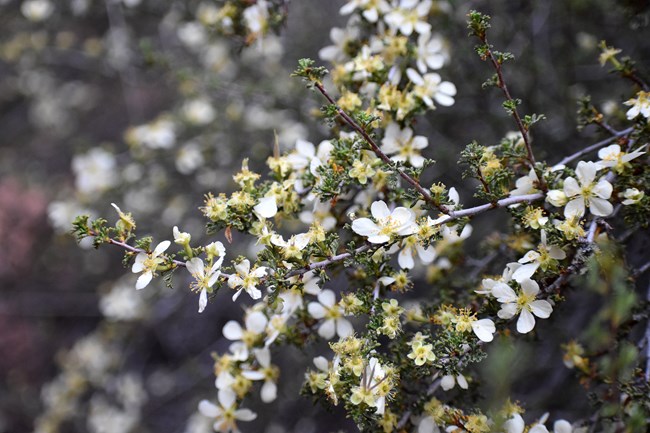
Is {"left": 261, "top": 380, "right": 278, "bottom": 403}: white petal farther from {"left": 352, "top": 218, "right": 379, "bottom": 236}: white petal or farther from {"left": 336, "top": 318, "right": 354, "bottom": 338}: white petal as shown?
{"left": 352, "top": 218, "right": 379, "bottom": 236}: white petal

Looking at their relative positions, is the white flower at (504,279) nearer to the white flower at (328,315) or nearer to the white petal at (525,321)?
the white petal at (525,321)

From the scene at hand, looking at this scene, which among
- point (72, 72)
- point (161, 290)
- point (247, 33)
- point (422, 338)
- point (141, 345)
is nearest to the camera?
point (422, 338)

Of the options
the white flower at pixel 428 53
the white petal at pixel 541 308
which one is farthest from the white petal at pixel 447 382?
the white flower at pixel 428 53

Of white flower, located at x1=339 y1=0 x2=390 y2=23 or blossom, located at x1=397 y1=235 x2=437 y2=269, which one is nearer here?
blossom, located at x1=397 y1=235 x2=437 y2=269

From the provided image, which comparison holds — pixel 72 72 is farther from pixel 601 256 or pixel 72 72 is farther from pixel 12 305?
pixel 601 256

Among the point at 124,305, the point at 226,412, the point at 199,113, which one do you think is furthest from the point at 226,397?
the point at 199,113

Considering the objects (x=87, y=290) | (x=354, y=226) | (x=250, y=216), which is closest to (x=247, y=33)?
(x=250, y=216)

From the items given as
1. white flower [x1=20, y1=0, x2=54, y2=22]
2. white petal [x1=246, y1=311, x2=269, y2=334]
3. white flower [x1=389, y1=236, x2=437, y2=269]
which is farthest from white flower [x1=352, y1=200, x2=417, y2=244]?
white flower [x1=20, y1=0, x2=54, y2=22]
